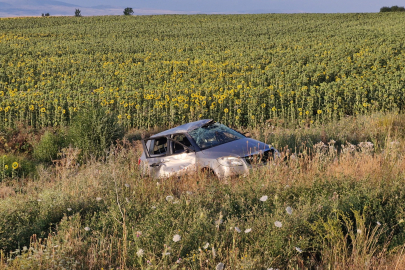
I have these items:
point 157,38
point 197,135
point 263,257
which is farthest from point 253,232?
point 157,38

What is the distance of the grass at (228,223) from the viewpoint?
14.3ft

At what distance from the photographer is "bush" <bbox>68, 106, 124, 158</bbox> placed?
12.2m

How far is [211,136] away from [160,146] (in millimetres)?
1212

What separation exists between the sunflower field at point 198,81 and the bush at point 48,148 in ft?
8.17

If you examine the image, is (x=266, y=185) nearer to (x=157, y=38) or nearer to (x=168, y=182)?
(x=168, y=182)

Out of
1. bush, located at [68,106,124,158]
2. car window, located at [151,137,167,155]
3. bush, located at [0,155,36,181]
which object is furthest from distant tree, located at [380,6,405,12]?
bush, located at [0,155,36,181]

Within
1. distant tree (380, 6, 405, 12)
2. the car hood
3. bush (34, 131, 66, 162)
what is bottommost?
bush (34, 131, 66, 162)

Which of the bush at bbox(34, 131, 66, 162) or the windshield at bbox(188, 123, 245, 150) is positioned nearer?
the windshield at bbox(188, 123, 245, 150)

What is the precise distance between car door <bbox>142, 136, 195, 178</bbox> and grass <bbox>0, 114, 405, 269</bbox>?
26.5 inches

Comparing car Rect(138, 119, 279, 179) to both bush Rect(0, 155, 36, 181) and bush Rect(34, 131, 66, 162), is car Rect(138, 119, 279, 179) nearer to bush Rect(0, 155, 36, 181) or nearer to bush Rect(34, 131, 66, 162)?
bush Rect(0, 155, 36, 181)

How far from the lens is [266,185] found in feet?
20.2

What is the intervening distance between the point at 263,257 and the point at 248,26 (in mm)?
52693

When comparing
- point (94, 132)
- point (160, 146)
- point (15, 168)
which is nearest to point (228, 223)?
point (160, 146)

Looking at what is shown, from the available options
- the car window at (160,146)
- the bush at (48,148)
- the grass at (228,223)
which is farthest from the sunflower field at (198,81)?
the grass at (228,223)
